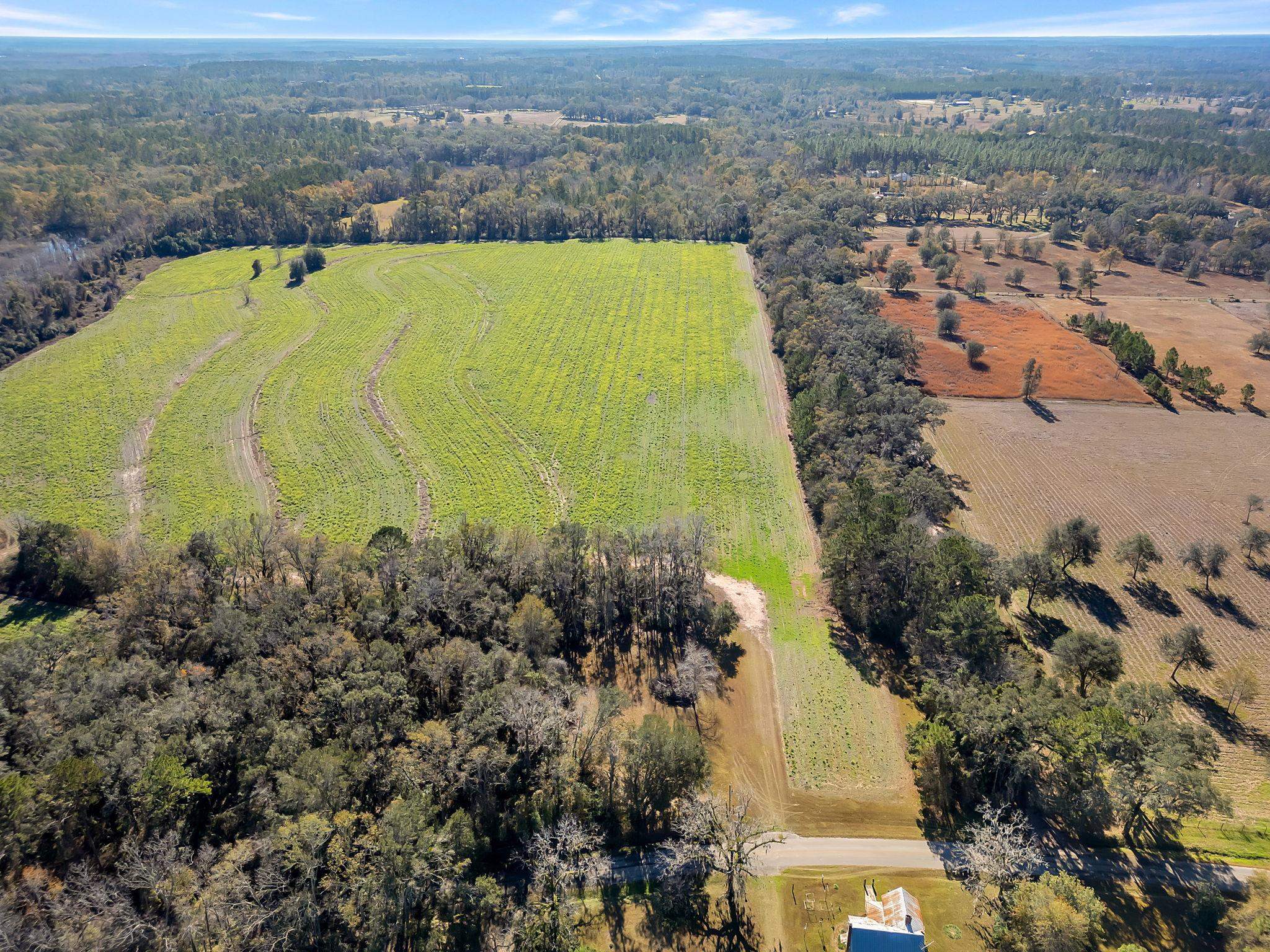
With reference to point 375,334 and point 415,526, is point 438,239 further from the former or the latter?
point 415,526

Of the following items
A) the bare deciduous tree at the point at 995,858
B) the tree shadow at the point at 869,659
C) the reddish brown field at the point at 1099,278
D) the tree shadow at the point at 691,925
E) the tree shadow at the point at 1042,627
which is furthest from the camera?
the reddish brown field at the point at 1099,278

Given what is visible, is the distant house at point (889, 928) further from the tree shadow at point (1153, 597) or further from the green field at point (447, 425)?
the tree shadow at point (1153, 597)

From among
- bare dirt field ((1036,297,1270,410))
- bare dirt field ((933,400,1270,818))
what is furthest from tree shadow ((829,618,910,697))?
bare dirt field ((1036,297,1270,410))

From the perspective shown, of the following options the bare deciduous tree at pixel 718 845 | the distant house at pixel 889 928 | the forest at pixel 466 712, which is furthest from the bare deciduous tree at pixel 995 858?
the bare deciduous tree at pixel 718 845

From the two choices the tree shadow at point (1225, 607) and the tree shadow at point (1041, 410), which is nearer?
the tree shadow at point (1225, 607)

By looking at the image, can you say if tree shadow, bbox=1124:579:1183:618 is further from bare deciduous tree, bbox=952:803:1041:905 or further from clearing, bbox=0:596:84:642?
clearing, bbox=0:596:84:642

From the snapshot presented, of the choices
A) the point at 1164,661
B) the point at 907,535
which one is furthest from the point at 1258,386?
the point at 907,535

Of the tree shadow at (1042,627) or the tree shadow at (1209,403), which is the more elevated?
the tree shadow at (1209,403)
